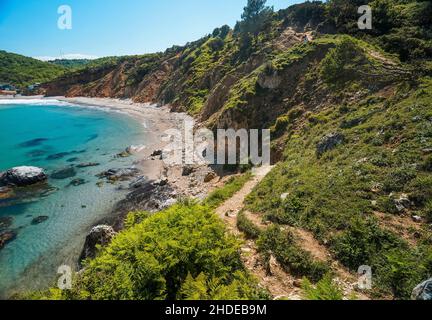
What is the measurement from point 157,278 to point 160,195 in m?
22.1

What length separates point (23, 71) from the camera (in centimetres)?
16312

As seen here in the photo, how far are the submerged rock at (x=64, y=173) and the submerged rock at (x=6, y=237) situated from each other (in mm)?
13516

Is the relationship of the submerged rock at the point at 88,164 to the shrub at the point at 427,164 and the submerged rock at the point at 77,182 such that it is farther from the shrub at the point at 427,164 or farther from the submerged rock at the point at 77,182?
the shrub at the point at 427,164

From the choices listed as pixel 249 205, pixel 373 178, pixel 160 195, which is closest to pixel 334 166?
pixel 373 178

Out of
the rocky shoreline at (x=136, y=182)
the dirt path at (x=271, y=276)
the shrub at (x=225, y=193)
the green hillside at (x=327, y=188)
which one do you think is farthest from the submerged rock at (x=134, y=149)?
the dirt path at (x=271, y=276)

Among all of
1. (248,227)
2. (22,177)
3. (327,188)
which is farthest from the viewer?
(22,177)

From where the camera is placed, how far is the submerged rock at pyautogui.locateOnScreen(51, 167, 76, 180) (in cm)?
3697

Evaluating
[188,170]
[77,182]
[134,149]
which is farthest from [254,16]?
[77,182]

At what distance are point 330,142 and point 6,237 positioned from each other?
29616mm

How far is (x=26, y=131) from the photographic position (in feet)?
222
